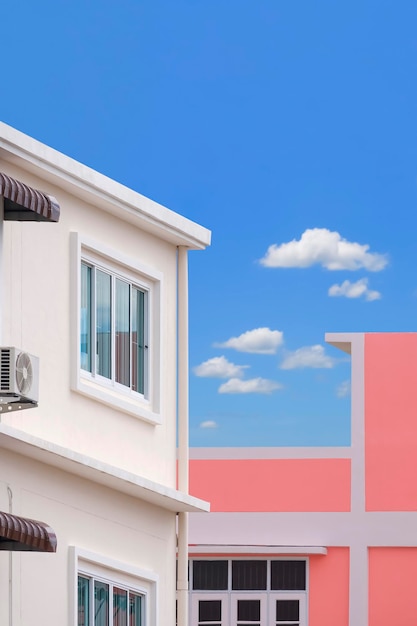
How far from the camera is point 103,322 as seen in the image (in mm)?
12609

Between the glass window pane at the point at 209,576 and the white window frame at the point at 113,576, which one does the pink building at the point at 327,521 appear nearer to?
the glass window pane at the point at 209,576

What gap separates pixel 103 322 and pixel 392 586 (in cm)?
1026

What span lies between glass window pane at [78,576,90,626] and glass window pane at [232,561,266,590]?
33.9 ft

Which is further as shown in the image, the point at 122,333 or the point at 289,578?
the point at 289,578

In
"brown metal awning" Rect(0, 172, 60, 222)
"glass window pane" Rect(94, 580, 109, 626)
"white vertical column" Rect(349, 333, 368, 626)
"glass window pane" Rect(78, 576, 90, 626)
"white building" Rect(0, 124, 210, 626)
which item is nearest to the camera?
"brown metal awning" Rect(0, 172, 60, 222)

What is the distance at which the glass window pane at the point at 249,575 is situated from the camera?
22125 millimetres

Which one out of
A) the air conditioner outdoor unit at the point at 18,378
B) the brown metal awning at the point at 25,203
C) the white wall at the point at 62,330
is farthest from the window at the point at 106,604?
the brown metal awning at the point at 25,203

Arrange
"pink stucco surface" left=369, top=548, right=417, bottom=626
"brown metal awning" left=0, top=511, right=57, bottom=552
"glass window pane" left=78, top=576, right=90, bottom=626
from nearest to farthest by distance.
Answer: "brown metal awning" left=0, top=511, right=57, bottom=552 < "glass window pane" left=78, top=576, right=90, bottom=626 < "pink stucco surface" left=369, top=548, right=417, bottom=626

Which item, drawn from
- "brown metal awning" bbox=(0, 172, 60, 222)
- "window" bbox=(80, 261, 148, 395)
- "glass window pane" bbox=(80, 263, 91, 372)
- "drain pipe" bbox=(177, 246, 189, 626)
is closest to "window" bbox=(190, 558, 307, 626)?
"drain pipe" bbox=(177, 246, 189, 626)

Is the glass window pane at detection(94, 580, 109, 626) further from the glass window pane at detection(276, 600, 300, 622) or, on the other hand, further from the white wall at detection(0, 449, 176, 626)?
the glass window pane at detection(276, 600, 300, 622)

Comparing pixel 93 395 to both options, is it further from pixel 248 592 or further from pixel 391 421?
pixel 248 592

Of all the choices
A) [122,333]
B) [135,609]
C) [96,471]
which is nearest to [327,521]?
[135,609]

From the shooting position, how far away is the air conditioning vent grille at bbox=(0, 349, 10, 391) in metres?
10.4

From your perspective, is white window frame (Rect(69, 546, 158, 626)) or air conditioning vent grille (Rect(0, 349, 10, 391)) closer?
air conditioning vent grille (Rect(0, 349, 10, 391))
